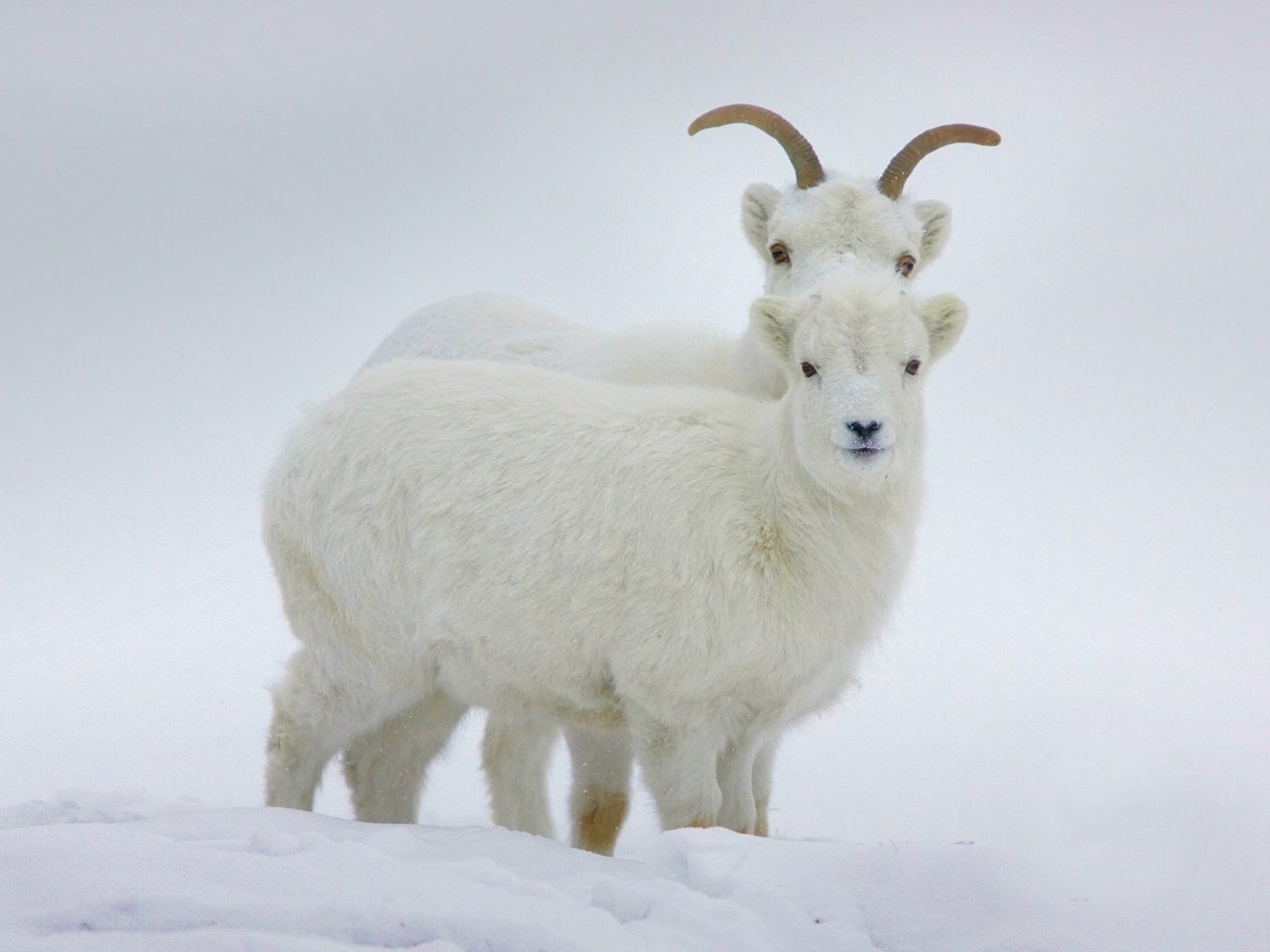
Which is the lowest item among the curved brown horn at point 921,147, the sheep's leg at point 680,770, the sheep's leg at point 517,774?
the sheep's leg at point 517,774

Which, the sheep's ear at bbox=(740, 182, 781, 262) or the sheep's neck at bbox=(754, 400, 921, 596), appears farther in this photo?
the sheep's ear at bbox=(740, 182, 781, 262)

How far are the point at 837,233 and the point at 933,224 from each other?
0.82 meters

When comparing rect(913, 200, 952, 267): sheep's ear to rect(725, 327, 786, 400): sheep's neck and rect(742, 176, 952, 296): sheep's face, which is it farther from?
rect(725, 327, 786, 400): sheep's neck

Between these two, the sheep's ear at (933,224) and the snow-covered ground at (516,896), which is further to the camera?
the sheep's ear at (933,224)

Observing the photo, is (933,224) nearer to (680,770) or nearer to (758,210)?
(758,210)

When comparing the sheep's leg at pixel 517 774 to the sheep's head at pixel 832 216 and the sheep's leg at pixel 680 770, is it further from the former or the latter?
the sheep's head at pixel 832 216

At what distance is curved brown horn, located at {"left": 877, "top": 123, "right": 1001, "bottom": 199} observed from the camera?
7730 mm

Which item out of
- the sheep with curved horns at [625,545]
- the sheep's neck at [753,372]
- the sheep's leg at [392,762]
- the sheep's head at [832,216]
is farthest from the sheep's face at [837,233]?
the sheep's leg at [392,762]

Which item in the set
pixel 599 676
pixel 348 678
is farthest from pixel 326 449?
pixel 599 676

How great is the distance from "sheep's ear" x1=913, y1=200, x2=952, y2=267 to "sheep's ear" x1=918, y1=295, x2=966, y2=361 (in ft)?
5.59

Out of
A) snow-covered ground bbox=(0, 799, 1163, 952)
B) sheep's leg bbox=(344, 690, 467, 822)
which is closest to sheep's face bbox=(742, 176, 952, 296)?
sheep's leg bbox=(344, 690, 467, 822)

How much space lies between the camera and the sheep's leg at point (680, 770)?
5.96 metres

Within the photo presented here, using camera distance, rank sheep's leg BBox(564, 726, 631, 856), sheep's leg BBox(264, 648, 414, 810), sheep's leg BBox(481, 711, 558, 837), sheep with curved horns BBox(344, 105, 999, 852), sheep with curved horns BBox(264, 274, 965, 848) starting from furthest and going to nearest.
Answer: sheep's leg BBox(481, 711, 558, 837)
sheep's leg BBox(564, 726, 631, 856)
sheep with curved horns BBox(344, 105, 999, 852)
sheep's leg BBox(264, 648, 414, 810)
sheep with curved horns BBox(264, 274, 965, 848)

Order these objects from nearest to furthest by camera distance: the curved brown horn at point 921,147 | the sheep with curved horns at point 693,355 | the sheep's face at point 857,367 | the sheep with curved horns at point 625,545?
the sheep's face at point 857,367 < the sheep with curved horns at point 625,545 < the sheep with curved horns at point 693,355 < the curved brown horn at point 921,147
